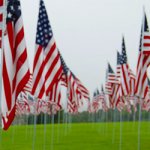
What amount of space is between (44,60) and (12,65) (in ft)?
15.7

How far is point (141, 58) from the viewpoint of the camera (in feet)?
62.7

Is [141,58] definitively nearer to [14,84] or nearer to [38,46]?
[38,46]

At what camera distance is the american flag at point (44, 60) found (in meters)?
15.2

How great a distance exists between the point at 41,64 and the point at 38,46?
99 cm

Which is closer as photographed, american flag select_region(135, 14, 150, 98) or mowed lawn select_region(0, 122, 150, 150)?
american flag select_region(135, 14, 150, 98)

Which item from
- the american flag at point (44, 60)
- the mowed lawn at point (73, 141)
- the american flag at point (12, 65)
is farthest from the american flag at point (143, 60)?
the american flag at point (12, 65)

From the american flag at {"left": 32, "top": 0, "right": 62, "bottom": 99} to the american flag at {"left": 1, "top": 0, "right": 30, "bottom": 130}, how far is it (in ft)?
Answer: 11.6

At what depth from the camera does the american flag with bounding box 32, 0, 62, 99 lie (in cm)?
1518

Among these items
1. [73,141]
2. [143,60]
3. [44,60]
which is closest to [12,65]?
[44,60]

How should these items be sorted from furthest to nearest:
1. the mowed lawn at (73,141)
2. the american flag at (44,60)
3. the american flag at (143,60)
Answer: the mowed lawn at (73,141) < the american flag at (143,60) < the american flag at (44,60)

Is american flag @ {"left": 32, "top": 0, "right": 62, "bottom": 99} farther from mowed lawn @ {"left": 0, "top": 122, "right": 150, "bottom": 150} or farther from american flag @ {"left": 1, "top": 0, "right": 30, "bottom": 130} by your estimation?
american flag @ {"left": 1, "top": 0, "right": 30, "bottom": 130}

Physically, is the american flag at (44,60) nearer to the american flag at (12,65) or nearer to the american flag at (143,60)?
the american flag at (12,65)

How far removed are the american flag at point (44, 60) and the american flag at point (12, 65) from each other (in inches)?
139

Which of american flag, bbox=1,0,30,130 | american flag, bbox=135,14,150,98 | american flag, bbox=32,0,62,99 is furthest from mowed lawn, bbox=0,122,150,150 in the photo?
american flag, bbox=1,0,30,130
